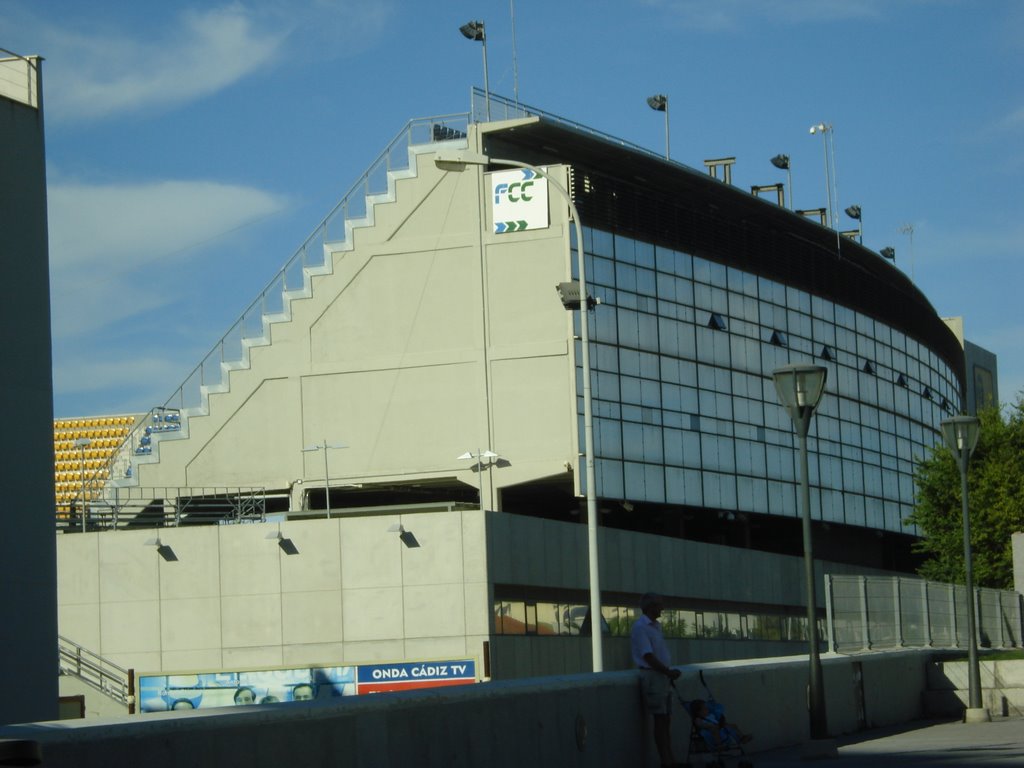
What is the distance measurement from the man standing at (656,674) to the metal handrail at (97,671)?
100ft

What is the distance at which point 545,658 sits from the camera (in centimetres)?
4819

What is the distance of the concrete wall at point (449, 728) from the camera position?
7.98m

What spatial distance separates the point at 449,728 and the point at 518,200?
4508 centimetres

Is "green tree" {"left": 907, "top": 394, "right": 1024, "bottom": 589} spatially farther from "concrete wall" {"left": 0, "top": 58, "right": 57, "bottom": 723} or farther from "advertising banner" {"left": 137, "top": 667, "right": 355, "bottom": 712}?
"concrete wall" {"left": 0, "top": 58, "right": 57, "bottom": 723}

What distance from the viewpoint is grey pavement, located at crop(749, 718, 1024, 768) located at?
15.8m

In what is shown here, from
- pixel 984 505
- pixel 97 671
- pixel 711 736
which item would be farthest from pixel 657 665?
pixel 984 505

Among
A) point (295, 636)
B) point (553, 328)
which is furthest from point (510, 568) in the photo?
point (553, 328)

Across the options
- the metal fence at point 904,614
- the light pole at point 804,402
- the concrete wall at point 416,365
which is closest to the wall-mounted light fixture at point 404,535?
the concrete wall at point 416,365

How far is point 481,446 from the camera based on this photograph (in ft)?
180

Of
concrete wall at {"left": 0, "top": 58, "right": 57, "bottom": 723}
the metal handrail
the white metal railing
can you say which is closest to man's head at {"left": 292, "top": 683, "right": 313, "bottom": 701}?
the metal handrail

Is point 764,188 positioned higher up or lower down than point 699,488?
higher up

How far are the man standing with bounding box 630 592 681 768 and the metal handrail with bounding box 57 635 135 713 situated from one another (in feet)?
100

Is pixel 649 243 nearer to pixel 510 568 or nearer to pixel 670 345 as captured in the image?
pixel 670 345

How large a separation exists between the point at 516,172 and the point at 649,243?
7090 mm
